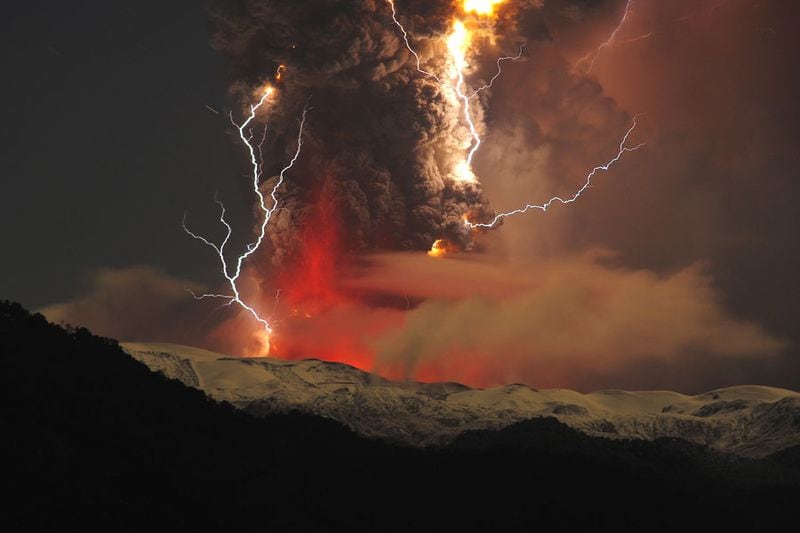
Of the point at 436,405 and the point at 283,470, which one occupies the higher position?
the point at 436,405

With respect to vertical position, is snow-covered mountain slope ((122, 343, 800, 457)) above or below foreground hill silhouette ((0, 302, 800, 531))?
above

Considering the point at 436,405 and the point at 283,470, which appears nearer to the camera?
the point at 283,470

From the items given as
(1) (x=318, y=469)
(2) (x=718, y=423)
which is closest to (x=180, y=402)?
(1) (x=318, y=469)

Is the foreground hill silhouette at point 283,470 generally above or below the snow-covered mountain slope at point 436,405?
below

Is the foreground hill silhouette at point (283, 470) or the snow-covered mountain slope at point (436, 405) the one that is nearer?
the foreground hill silhouette at point (283, 470)

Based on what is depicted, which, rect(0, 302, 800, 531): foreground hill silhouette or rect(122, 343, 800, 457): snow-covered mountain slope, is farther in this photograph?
rect(122, 343, 800, 457): snow-covered mountain slope
